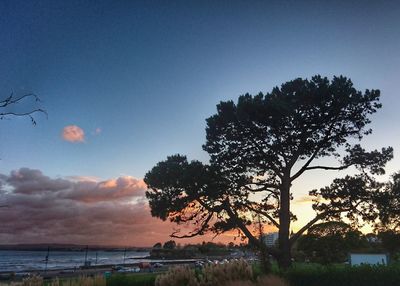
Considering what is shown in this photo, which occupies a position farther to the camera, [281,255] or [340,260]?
[340,260]

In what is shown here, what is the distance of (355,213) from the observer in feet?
75.7

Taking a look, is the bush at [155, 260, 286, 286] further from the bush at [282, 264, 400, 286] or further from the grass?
Answer: the grass

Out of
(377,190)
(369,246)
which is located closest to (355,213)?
(377,190)

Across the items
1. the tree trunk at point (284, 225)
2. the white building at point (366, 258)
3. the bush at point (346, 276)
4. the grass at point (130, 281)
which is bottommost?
the grass at point (130, 281)

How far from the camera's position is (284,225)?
23.7 metres

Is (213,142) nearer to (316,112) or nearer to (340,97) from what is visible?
(316,112)

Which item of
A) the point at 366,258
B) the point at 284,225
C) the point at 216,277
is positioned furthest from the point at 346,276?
the point at 366,258

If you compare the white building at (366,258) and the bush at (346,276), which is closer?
the bush at (346,276)

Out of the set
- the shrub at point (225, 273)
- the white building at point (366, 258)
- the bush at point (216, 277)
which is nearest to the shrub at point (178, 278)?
the bush at point (216, 277)

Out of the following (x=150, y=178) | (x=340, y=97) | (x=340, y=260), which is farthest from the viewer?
(x=340, y=260)

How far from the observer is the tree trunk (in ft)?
76.1

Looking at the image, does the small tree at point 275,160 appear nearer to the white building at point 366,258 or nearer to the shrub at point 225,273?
the shrub at point 225,273

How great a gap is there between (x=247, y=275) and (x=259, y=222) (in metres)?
12.3

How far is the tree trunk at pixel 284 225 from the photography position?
23.2 meters
